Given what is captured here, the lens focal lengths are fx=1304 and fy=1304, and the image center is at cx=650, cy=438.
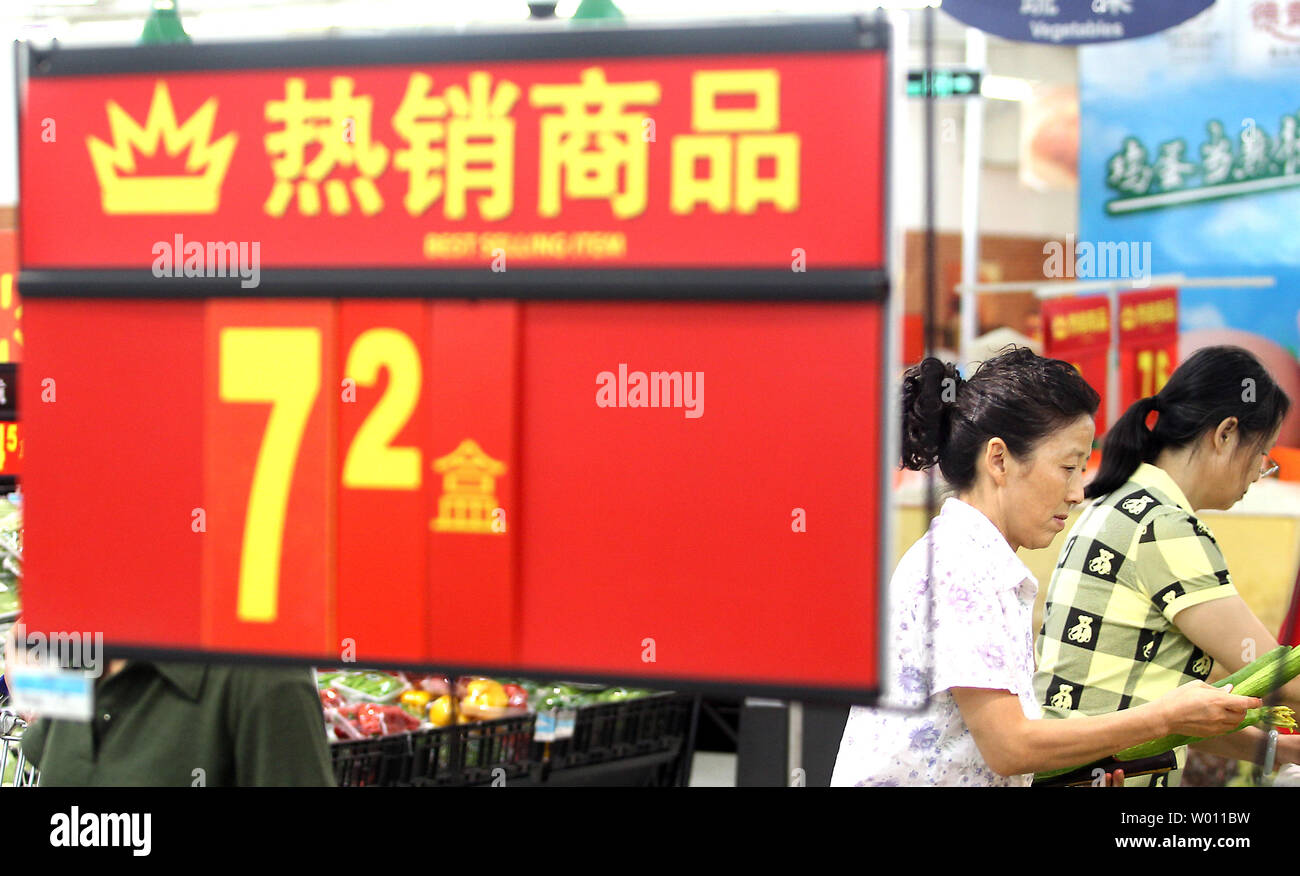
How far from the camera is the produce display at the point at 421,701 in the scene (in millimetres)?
3244

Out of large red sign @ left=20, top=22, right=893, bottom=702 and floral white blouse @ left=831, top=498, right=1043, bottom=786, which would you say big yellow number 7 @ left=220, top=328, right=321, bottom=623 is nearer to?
large red sign @ left=20, top=22, right=893, bottom=702

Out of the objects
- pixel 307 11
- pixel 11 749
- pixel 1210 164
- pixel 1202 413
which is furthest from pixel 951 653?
pixel 1210 164

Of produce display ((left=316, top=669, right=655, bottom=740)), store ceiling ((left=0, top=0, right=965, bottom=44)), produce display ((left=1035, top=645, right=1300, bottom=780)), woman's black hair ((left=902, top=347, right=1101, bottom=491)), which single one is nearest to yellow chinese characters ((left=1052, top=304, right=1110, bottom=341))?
store ceiling ((left=0, top=0, right=965, bottom=44))

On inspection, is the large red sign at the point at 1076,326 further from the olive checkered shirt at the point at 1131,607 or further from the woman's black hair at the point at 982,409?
the woman's black hair at the point at 982,409

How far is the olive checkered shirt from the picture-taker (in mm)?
2414

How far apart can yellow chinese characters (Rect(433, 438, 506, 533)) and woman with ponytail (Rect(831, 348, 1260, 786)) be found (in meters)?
0.72

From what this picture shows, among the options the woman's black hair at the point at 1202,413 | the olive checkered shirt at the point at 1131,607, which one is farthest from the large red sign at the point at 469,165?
the woman's black hair at the point at 1202,413

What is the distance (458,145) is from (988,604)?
1.05m

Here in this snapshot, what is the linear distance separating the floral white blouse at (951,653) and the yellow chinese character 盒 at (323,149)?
999mm

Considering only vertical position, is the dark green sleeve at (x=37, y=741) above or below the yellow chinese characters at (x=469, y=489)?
below

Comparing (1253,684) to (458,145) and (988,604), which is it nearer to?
(988,604)

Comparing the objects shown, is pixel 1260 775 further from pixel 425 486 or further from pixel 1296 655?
pixel 425 486

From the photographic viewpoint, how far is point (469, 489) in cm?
133

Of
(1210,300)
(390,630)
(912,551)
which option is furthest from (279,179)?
(1210,300)
